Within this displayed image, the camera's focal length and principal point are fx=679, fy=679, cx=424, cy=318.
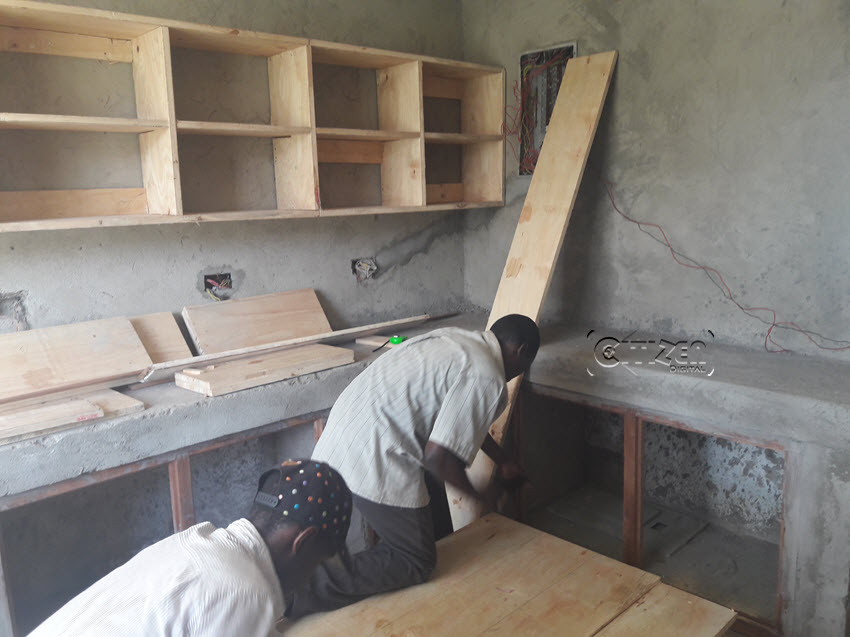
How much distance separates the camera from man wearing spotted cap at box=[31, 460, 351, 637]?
1188 mm

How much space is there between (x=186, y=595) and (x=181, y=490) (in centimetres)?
130

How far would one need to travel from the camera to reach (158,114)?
102 inches

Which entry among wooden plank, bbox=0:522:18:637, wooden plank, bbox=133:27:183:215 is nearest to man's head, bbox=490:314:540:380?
wooden plank, bbox=133:27:183:215

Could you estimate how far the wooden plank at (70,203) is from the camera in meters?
2.57

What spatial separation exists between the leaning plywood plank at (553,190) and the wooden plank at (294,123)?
100 centimetres

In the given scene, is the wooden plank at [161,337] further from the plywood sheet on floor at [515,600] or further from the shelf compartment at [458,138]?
the shelf compartment at [458,138]

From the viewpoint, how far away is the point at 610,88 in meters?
3.25

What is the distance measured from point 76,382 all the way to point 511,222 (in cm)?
232

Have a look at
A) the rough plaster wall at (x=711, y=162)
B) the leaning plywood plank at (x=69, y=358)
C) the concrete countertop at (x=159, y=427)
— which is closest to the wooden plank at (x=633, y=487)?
the rough plaster wall at (x=711, y=162)

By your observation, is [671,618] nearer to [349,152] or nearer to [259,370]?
[259,370]

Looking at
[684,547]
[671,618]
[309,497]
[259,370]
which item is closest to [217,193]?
[259,370]

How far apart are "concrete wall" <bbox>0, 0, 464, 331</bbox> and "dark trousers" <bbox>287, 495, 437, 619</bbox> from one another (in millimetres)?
1442

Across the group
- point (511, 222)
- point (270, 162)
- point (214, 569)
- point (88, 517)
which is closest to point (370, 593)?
point (214, 569)

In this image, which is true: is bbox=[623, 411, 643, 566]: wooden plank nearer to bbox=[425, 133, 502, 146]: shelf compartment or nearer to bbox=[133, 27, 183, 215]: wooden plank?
bbox=[425, 133, 502, 146]: shelf compartment
